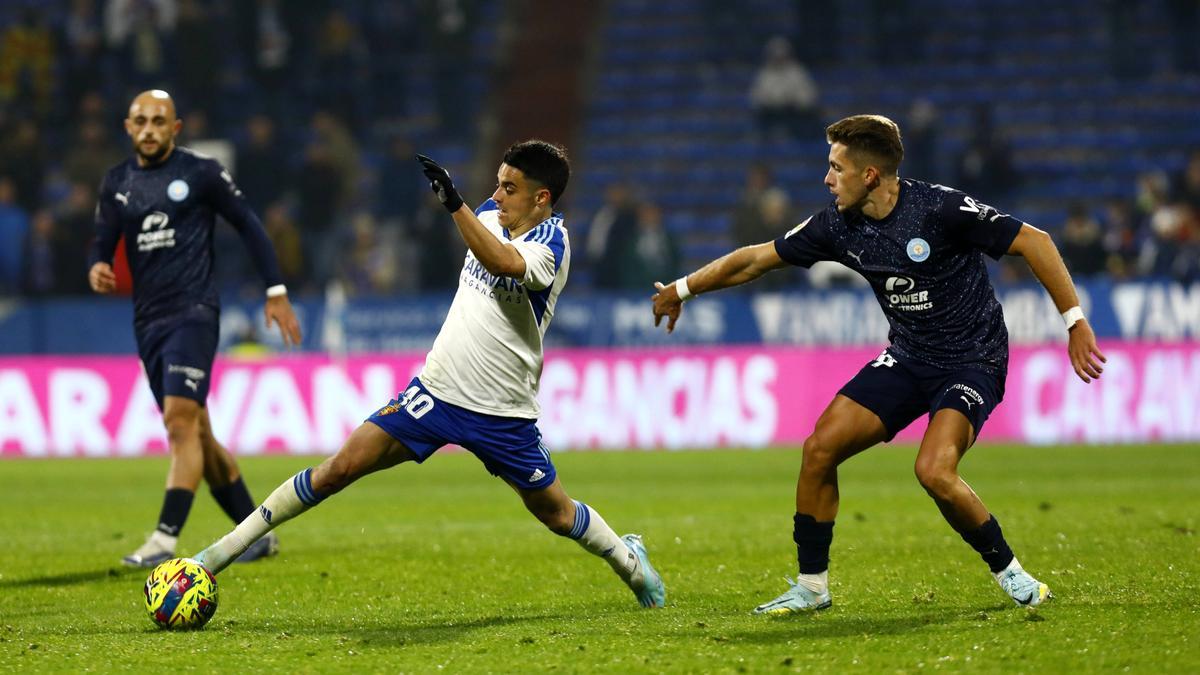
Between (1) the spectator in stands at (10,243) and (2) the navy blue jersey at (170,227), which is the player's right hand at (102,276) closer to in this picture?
(2) the navy blue jersey at (170,227)

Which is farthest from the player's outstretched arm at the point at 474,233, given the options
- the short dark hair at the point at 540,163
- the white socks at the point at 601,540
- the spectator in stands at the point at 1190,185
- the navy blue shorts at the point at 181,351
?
the spectator in stands at the point at 1190,185

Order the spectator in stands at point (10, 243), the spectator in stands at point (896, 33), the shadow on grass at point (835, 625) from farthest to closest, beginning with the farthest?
the spectator in stands at point (896, 33)
the spectator in stands at point (10, 243)
the shadow on grass at point (835, 625)

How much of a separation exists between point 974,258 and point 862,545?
3.11 meters

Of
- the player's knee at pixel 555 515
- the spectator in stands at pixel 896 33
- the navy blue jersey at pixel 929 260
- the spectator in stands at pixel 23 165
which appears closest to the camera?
the navy blue jersey at pixel 929 260

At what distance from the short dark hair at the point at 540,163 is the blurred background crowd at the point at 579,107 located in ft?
48.1

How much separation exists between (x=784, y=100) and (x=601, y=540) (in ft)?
60.8

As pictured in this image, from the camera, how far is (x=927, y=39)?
27172 mm

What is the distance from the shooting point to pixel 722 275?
7.58 meters

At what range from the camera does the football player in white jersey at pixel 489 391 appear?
7250 mm

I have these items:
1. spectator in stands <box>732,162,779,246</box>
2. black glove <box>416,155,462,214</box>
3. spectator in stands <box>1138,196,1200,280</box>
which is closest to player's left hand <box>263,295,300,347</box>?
black glove <box>416,155,462,214</box>

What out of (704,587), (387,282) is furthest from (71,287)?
(704,587)

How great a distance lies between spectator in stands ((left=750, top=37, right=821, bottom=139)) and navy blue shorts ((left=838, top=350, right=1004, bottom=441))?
1825cm

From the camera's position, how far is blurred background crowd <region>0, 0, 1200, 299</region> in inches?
→ 926

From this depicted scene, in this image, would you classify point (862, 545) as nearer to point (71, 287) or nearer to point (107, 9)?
point (71, 287)
